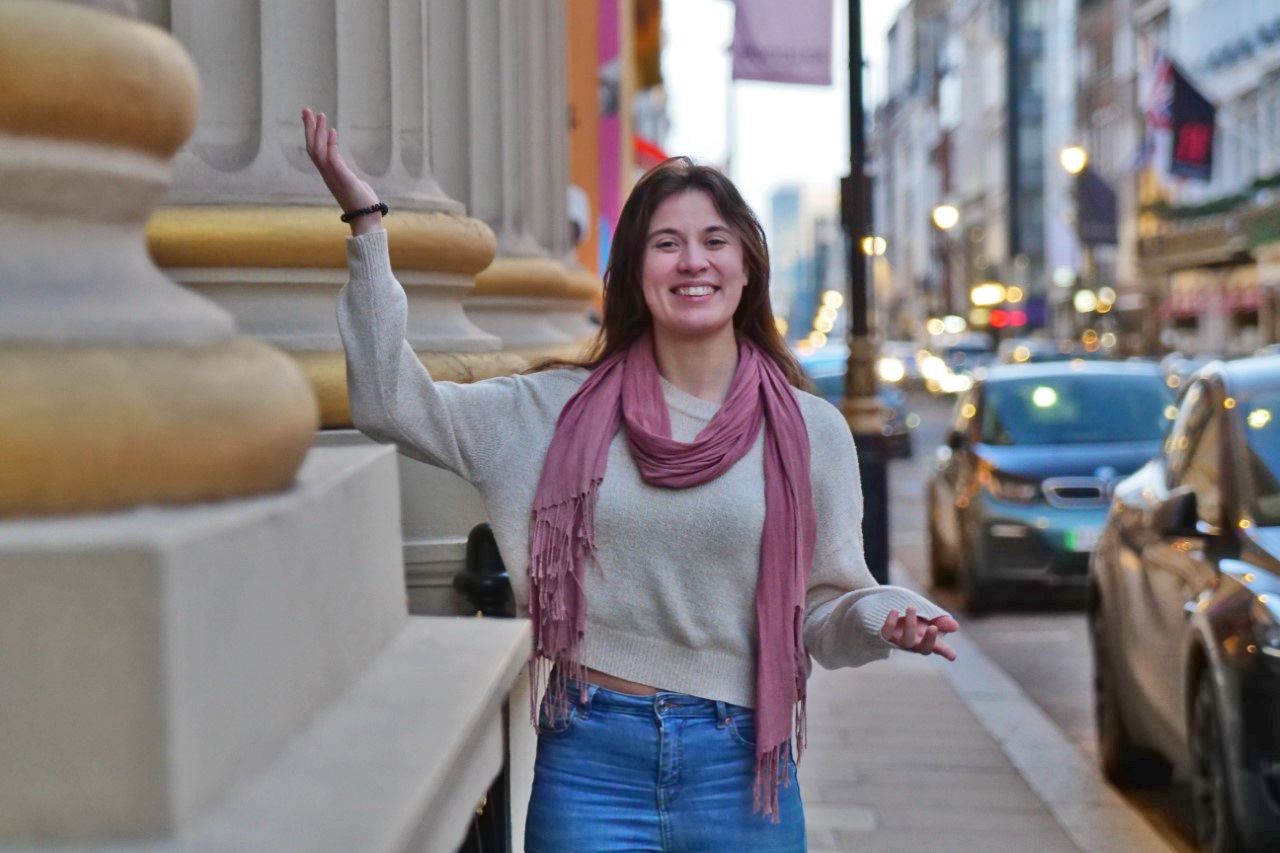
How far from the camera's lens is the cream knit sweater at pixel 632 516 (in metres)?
3.29

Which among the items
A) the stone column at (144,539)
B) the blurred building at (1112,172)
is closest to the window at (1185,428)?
the stone column at (144,539)

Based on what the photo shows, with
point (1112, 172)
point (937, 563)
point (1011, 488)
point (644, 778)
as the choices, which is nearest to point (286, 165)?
point (644, 778)

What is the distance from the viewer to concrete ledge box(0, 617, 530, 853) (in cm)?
196

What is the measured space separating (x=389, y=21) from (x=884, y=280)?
168 metres

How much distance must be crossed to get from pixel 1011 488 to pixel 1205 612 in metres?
7.17

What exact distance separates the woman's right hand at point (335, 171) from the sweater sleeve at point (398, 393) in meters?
0.04

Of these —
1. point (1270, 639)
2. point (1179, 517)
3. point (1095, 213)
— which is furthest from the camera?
point (1095, 213)

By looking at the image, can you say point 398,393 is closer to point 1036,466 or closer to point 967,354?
point 1036,466

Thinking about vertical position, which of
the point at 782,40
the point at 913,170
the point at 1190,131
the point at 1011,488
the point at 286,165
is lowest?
the point at 1011,488

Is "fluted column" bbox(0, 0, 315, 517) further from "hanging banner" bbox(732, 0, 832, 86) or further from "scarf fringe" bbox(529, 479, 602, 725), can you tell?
"hanging banner" bbox(732, 0, 832, 86)

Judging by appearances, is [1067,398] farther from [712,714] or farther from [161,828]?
[161,828]

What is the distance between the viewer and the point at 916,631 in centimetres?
334

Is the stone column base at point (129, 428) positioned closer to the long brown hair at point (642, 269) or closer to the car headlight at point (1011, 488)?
the long brown hair at point (642, 269)

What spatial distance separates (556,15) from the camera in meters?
8.74
